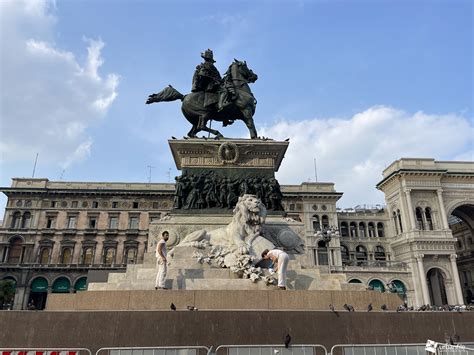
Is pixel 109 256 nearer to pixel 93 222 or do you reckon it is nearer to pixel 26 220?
pixel 93 222

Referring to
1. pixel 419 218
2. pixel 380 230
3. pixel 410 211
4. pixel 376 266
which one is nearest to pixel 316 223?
pixel 376 266

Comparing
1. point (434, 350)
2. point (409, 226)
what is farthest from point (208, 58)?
point (409, 226)

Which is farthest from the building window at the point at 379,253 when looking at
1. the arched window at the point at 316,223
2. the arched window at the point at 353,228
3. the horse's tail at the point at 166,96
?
the horse's tail at the point at 166,96

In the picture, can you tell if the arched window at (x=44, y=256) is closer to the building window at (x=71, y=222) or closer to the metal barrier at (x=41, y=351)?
the building window at (x=71, y=222)

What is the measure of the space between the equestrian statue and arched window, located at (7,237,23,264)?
47113mm

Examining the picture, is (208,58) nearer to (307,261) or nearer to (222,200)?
(222,200)

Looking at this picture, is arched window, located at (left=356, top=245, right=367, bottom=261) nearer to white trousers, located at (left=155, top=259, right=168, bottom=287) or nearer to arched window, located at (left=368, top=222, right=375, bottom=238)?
arched window, located at (left=368, top=222, right=375, bottom=238)

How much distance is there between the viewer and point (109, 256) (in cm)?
5072

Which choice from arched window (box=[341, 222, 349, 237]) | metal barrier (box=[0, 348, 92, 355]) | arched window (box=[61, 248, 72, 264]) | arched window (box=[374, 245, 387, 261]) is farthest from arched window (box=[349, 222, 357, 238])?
metal barrier (box=[0, 348, 92, 355])

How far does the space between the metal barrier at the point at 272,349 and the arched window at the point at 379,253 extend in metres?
55.2

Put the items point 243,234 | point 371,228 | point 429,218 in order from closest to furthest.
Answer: point 243,234, point 429,218, point 371,228

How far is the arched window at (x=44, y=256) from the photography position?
49138mm

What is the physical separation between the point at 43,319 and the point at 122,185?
5066 centimetres

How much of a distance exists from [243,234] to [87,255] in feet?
155
